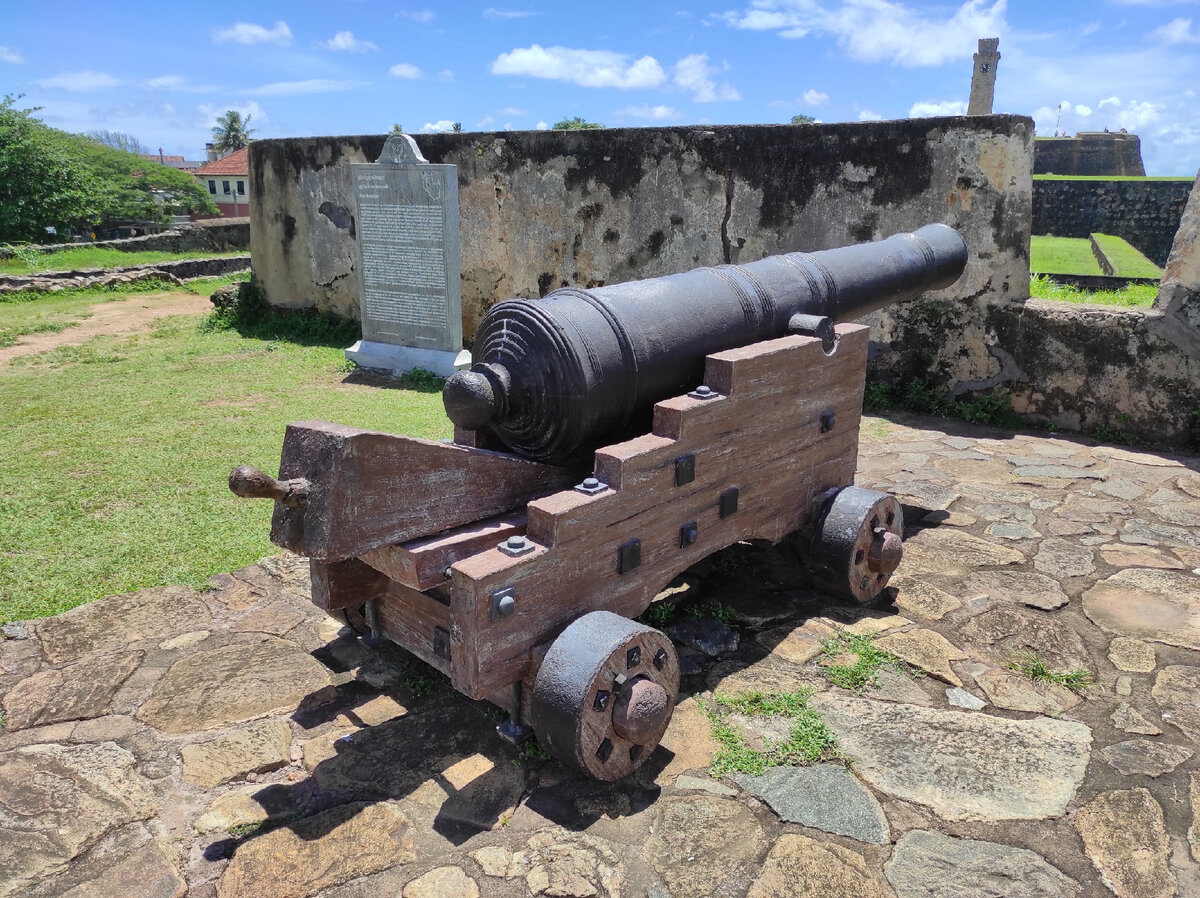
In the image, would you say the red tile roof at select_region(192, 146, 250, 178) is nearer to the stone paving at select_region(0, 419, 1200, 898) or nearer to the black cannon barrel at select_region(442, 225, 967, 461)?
the stone paving at select_region(0, 419, 1200, 898)

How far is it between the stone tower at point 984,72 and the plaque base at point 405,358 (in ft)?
53.5

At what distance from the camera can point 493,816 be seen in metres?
2.10

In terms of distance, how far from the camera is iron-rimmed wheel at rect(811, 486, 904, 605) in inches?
120

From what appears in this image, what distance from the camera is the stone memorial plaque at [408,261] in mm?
7227

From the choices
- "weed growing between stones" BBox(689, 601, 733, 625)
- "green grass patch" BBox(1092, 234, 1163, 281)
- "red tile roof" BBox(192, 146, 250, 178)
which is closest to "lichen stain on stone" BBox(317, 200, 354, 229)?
"weed growing between stones" BBox(689, 601, 733, 625)

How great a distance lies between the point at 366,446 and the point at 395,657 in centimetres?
102

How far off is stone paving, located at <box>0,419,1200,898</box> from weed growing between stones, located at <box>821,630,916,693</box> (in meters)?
0.05

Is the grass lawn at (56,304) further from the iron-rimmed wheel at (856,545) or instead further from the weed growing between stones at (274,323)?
the iron-rimmed wheel at (856,545)

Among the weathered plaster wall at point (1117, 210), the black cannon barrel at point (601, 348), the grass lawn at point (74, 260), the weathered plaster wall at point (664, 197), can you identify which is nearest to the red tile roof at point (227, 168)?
the grass lawn at point (74, 260)

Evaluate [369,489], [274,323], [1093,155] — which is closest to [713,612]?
[369,489]

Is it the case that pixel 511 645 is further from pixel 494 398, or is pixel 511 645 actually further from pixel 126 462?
pixel 126 462

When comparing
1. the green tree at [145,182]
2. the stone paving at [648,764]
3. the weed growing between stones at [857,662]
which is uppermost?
the green tree at [145,182]

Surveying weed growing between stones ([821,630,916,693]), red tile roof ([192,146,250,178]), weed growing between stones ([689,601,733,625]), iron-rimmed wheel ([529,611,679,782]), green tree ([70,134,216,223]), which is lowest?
weed growing between stones ([821,630,916,693])

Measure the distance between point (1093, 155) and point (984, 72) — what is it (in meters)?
11.0
